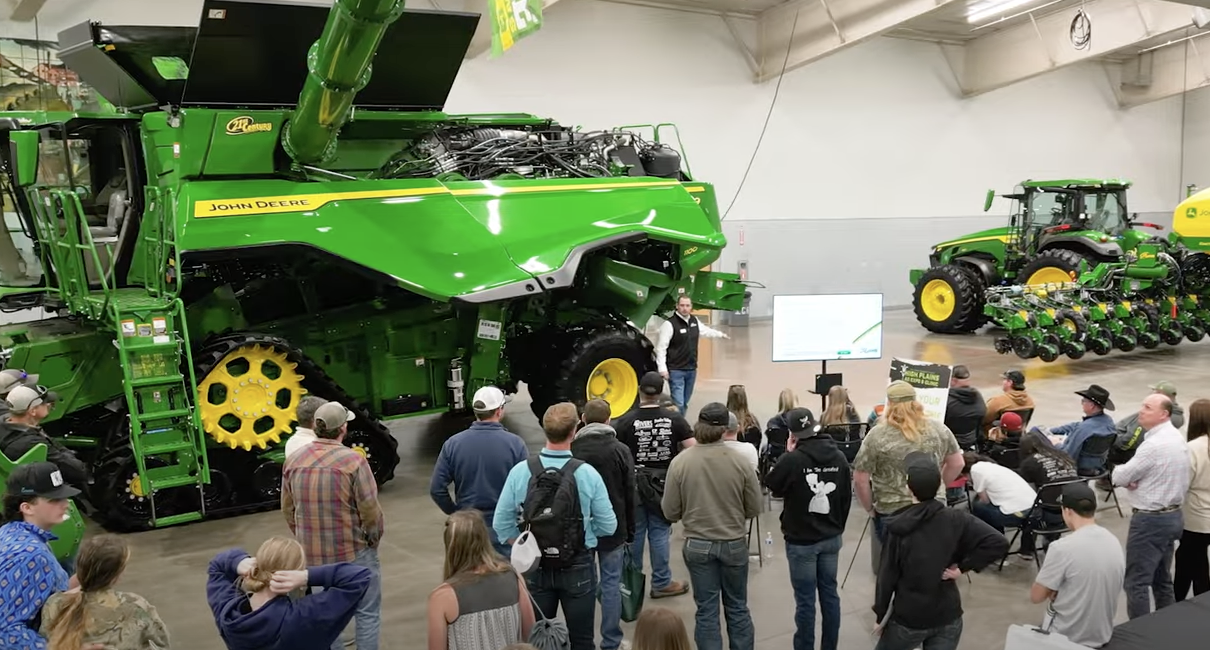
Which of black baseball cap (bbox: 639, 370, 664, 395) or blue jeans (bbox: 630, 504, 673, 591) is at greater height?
black baseball cap (bbox: 639, 370, 664, 395)

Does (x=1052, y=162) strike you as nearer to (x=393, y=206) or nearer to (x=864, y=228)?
(x=864, y=228)

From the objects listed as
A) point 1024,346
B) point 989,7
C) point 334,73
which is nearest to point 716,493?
point 334,73

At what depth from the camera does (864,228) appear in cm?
2225

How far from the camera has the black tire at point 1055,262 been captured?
1563 centimetres

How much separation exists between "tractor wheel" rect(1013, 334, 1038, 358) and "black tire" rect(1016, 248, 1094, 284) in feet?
5.82

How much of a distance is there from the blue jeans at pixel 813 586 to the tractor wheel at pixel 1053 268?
478 inches

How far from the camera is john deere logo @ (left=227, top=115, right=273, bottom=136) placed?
25.7 feet

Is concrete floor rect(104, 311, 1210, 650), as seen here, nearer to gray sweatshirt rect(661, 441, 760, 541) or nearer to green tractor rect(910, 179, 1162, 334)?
gray sweatshirt rect(661, 441, 760, 541)

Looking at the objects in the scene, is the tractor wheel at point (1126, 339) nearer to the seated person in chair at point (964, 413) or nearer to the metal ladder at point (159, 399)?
the seated person in chair at point (964, 413)

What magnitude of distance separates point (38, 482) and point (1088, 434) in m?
6.41

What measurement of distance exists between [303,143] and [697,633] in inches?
196

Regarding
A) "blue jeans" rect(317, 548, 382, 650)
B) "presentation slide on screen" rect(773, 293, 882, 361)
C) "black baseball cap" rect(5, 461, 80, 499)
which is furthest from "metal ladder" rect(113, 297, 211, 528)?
"presentation slide on screen" rect(773, 293, 882, 361)

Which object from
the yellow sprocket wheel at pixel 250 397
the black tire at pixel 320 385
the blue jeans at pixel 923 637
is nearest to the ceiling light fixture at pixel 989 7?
the black tire at pixel 320 385

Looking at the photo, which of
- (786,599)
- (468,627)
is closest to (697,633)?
(786,599)
